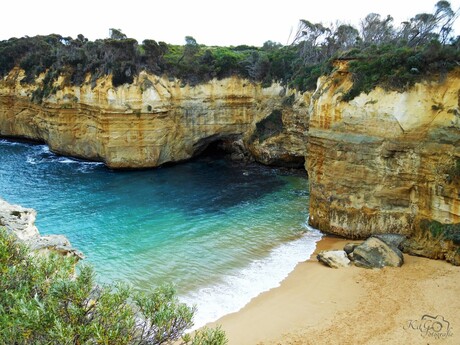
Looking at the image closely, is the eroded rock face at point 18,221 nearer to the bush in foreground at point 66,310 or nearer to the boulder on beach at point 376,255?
the bush in foreground at point 66,310

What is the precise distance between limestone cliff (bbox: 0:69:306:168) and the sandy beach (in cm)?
1974

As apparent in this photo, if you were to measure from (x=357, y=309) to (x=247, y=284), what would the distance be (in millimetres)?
4592

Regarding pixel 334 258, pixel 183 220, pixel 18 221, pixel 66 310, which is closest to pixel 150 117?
pixel 183 220

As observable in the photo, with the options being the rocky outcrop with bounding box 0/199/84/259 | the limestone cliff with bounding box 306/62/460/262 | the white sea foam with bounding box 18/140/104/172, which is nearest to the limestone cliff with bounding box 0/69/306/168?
the white sea foam with bounding box 18/140/104/172

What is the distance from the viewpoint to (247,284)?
1661cm

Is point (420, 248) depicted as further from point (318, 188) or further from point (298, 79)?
point (298, 79)

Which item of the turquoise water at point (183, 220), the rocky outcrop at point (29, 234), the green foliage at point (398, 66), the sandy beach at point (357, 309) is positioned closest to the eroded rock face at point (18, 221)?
the rocky outcrop at point (29, 234)

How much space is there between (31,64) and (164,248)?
3650 centimetres

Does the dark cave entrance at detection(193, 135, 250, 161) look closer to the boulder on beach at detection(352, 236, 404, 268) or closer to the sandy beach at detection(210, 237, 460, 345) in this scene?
the boulder on beach at detection(352, 236, 404, 268)

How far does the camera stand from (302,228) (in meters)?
22.6

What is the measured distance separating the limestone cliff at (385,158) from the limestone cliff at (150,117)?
13.4 meters

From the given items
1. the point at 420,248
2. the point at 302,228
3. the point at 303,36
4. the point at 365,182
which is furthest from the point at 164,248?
the point at 303,36
